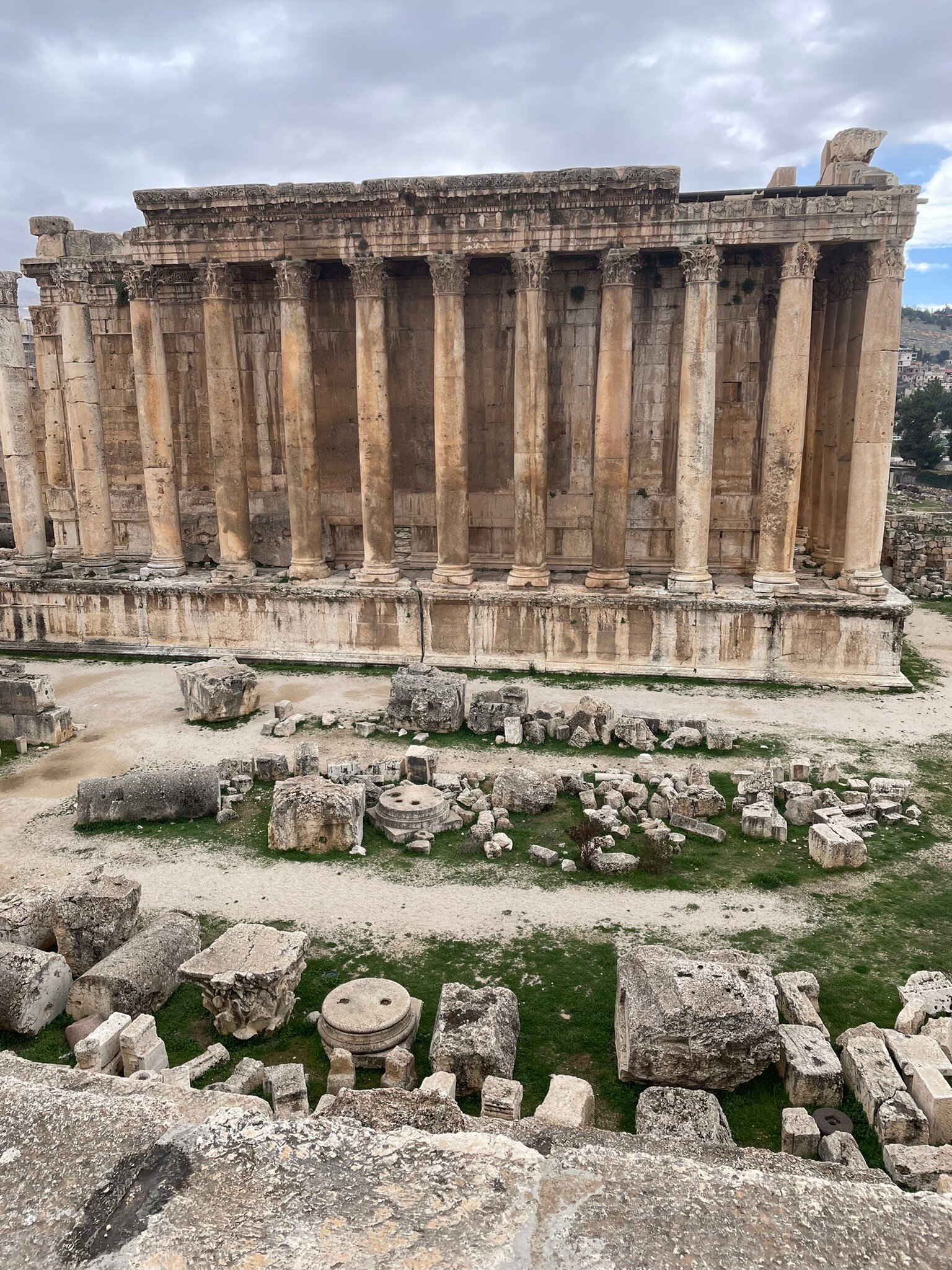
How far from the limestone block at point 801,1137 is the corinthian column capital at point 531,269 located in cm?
1616

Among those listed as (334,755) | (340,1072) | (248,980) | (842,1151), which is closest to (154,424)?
(334,755)

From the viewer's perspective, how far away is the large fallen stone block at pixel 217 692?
53.4 feet

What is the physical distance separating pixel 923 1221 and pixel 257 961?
630 centimetres

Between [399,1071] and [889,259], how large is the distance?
56.4ft

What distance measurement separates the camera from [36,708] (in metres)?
15.6

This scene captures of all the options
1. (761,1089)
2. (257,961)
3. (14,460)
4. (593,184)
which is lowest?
(761,1089)

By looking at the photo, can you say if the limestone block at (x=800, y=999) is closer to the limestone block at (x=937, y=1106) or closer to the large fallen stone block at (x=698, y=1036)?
the large fallen stone block at (x=698, y=1036)

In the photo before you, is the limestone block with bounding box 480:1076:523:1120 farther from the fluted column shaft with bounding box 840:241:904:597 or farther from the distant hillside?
the distant hillside

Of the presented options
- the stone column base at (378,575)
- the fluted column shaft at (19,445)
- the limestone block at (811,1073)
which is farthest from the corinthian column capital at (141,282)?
the limestone block at (811,1073)

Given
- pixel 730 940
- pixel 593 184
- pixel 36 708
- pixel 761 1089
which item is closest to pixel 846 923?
pixel 730 940

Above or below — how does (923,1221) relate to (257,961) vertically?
above

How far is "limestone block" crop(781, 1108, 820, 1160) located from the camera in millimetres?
6680

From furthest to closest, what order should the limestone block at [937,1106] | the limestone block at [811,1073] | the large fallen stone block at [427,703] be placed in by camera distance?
the large fallen stone block at [427,703] < the limestone block at [811,1073] < the limestone block at [937,1106]

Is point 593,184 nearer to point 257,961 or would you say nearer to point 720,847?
point 720,847
